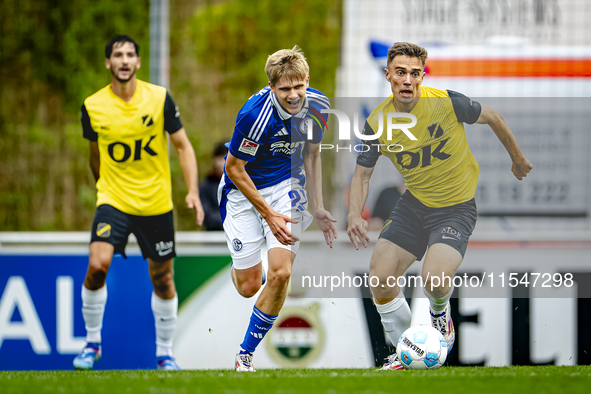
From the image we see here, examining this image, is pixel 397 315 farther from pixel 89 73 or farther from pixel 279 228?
pixel 89 73

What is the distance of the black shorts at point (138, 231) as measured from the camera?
213 inches

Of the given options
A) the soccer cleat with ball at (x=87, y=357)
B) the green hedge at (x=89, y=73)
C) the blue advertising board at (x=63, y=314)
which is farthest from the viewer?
the green hedge at (x=89, y=73)

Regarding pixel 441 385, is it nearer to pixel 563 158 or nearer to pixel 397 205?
pixel 397 205

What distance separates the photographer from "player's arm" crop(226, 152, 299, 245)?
471 cm

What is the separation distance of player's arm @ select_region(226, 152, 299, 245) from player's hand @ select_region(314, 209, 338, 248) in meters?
0.33

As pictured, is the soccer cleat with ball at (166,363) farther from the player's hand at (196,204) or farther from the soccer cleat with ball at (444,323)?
the soccer cleat with ball at (444,323)

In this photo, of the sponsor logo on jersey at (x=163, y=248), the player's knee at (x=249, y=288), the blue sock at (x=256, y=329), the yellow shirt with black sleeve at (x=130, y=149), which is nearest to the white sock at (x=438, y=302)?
the blue sock at (x=256, y=329)

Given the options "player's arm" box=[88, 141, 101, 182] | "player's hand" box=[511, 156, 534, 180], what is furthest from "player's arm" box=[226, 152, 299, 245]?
"player's hand" box=[511, 156, 534, 180]

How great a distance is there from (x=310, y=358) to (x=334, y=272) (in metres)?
1.08

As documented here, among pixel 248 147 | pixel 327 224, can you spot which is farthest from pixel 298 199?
pixel 248 147

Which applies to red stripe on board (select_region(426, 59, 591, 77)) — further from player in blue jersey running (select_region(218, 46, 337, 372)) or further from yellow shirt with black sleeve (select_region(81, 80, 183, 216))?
yellow shirt with black sleeve (select_region(81, 80, 183, 216))

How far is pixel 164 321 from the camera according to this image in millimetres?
5676

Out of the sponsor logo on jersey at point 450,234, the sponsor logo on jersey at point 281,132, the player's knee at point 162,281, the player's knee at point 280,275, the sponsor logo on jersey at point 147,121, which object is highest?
the sponsor logo on jersey at point 147,121

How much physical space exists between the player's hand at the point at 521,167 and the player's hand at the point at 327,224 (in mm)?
1344
